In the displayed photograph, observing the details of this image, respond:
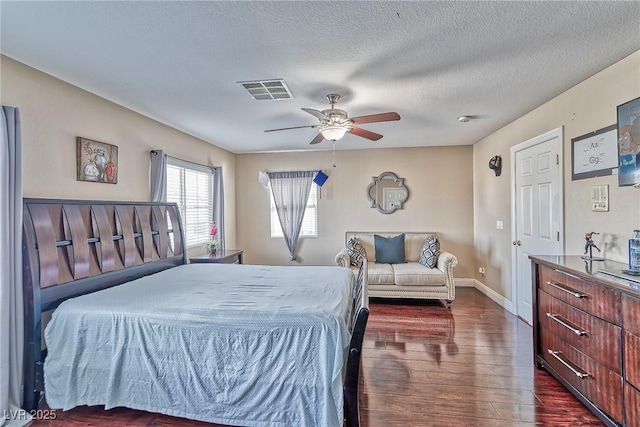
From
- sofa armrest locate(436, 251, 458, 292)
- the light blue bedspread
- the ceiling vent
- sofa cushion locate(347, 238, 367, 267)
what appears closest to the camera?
the light blue bedspread

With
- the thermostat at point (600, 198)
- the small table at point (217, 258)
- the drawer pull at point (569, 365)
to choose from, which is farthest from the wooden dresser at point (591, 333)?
the small table at point (217, 258)

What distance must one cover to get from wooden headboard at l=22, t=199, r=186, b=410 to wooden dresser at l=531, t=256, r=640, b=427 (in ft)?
12.0

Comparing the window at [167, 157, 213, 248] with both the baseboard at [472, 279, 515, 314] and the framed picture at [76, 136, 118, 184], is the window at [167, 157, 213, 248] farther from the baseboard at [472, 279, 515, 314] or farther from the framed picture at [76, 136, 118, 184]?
the baseboard at [472, 279, 515, 314]

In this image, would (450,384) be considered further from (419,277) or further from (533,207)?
(533,207)

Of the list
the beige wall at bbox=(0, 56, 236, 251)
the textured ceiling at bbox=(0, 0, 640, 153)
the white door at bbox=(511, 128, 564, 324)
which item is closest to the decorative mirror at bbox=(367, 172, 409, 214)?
the white door at bbox=(511, 128, 564, 324)

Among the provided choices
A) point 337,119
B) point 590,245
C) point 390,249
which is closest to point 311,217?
point 390,249

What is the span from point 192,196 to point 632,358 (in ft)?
15.6

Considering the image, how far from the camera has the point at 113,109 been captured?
3.08 meters

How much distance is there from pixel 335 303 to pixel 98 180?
2.52m

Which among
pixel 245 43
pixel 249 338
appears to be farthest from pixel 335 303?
pixel 245 43

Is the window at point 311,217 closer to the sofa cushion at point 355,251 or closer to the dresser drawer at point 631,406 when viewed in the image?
the sofa cushion at point 355,251

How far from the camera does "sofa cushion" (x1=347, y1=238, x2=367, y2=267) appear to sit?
4852mm

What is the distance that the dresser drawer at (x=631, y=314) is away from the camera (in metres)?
1.64

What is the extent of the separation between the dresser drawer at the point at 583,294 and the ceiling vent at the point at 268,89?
2.68 meters
